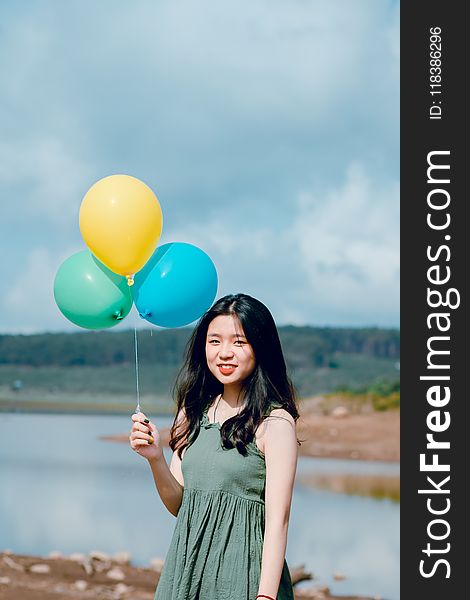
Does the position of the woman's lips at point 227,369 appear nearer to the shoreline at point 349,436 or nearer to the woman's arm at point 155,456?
the woman's arm at point 155,456

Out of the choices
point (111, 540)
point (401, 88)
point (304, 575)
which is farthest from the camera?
point (111, 540)

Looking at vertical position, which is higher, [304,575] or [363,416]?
[363,416]

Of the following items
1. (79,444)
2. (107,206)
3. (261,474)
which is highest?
(79,444)

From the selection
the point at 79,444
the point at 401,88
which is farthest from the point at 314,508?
the point at 79,444

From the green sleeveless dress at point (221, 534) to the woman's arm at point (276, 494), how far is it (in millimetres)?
56

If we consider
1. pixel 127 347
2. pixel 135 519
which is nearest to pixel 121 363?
pixel 127 347

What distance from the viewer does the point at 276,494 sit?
9.05 feet

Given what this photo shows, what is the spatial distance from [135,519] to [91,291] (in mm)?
7081

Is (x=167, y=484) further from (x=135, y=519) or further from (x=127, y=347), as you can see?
(x=127, y=347)

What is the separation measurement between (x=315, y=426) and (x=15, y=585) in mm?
14817

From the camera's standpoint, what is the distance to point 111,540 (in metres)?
9.08

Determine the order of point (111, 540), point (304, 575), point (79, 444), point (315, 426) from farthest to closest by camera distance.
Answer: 1. point (315, 426)
2. point (79, 444)
3. point (111, 540)
4. point (304, 575)

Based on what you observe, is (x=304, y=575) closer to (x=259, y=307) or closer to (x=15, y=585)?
(x=15, y=585)

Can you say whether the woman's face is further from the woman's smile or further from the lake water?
the lake water
